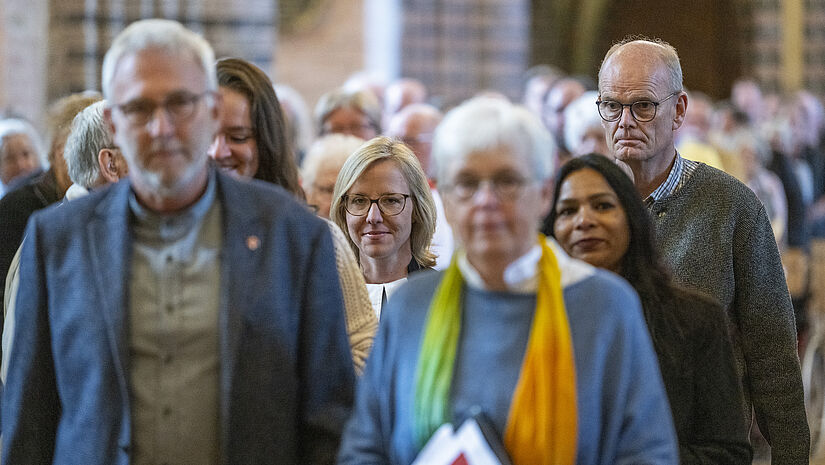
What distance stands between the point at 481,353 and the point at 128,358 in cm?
72

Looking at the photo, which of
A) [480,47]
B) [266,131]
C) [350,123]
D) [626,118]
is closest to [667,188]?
[626,118]

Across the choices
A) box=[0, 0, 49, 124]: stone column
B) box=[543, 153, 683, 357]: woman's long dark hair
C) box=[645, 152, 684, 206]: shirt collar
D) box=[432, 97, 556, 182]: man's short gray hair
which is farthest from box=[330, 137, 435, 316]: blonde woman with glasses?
box=[0, 0, 49, 124]: stone column

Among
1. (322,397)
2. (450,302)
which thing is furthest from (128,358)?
(450,302)

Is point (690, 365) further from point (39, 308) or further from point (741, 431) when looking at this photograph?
point (39, 308)

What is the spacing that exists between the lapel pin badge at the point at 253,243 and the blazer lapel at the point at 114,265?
25 centimetres

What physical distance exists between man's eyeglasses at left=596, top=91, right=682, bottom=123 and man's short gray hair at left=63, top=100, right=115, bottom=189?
5.05ft

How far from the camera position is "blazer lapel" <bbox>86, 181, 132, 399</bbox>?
2557 mm

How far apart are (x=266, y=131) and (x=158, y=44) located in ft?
4.34

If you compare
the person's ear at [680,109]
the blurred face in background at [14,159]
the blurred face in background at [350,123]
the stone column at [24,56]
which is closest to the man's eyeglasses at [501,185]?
the person's ear at [680,109]

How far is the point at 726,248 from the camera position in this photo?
3.73 meters

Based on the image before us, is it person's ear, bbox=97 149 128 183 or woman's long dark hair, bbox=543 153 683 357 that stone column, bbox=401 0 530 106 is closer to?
person's ear, bbox=97 149 128 183

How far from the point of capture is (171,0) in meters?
9.02

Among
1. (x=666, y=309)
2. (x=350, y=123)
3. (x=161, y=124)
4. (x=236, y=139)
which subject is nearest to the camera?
(x=161, y=124)

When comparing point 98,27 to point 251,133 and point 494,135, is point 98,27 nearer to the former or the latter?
point 251,133
